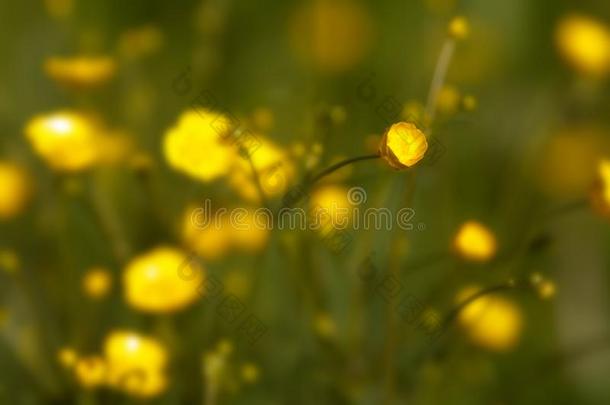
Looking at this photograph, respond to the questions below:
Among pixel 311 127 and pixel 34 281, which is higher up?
pixel 311 127

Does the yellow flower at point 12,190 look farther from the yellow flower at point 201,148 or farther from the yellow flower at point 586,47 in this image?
the yellow flower at point 586,47

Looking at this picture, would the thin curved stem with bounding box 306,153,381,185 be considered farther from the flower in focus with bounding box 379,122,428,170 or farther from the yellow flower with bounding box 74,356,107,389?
the yellow flower with bounding box 74,356,107,389

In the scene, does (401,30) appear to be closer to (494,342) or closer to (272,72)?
(272,72)

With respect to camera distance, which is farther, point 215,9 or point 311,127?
point 215,9

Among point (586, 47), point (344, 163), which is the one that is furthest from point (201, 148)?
point (586, 47)

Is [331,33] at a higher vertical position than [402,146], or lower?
lower

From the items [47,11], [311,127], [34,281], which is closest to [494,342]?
[311,127]

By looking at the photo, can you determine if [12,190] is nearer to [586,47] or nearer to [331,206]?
[331,206]
